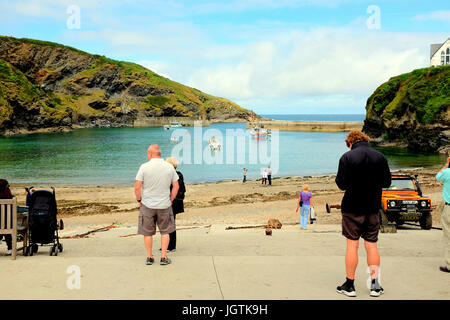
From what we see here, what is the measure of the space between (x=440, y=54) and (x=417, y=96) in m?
41.7

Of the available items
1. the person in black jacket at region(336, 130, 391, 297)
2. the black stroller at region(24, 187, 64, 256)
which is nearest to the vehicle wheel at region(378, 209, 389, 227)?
the person in black jacket at region(336, 130, 391, 297)

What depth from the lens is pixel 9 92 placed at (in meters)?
125

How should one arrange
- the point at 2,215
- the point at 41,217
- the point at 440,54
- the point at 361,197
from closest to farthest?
1. the point at 361,197
2. the point at 2,215
3. the point at 41,217
4. the point at 440,54

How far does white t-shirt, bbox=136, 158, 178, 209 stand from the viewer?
23.2 ft

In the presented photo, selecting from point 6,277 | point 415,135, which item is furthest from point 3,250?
point 415,135

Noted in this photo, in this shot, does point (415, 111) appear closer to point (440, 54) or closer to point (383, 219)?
point (440, 54)

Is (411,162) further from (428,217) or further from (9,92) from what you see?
(9,92)

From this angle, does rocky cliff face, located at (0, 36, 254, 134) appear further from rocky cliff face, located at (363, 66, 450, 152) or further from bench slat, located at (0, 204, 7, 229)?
bench slat, located at (0, 204, 7, 229)

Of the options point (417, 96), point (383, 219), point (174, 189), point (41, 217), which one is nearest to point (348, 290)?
point (174, 189)

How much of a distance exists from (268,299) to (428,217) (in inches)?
379

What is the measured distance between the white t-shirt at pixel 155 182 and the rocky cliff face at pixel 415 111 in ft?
226

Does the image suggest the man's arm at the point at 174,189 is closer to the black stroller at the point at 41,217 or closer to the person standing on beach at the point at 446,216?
the black stroller at the point at 41,217

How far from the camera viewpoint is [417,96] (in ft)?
246

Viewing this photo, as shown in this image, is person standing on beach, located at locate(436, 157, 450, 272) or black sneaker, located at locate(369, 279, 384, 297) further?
person standing on beach, located at locate(436, 157, 450, 272)
